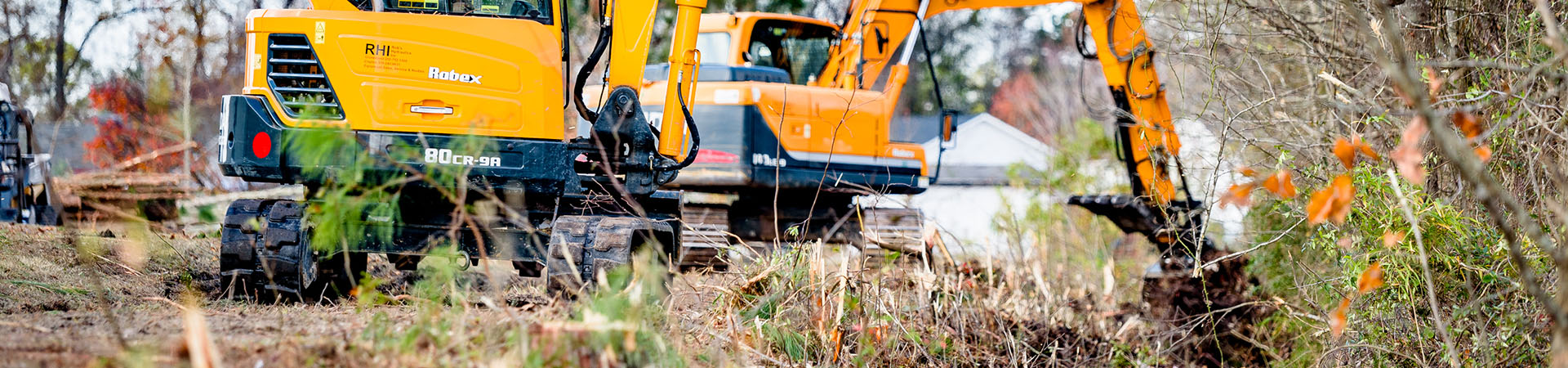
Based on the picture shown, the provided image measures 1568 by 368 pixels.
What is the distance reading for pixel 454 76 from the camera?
639cm

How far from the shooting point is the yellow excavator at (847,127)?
9391 millimetres

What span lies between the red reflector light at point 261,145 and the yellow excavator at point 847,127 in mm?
3469

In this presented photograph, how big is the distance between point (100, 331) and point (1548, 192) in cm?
602

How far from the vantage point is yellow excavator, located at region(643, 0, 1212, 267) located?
9.39 m

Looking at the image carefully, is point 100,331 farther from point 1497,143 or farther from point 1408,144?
point 1497,143

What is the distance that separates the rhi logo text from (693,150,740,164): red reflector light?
12.0ft

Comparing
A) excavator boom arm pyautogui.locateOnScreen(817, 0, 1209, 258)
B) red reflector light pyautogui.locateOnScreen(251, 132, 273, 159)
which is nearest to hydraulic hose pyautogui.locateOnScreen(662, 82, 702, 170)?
red reflector light pyautogui.locateOnScreen(251, 132, 273, 159)

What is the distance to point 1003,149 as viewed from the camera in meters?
35.6

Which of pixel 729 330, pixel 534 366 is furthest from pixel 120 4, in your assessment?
pixel 534 366

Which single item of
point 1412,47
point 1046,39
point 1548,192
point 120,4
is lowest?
point 1548,192

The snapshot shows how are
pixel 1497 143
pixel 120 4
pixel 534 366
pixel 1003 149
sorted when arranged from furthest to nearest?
pixel 1003 149 < pixel 120 4 < pixel 1497 143 < pixel 534 366

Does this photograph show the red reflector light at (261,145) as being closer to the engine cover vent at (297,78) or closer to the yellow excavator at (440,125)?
the yellow excavator at (440,125)

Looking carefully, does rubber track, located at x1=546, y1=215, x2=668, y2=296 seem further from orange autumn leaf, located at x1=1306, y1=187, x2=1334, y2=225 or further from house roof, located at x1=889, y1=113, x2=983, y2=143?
house roof, located at x1=889, y1=113, x2=983, y2=143

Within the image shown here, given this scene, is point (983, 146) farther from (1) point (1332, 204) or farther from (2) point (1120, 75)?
(1) point (1332, 204)
